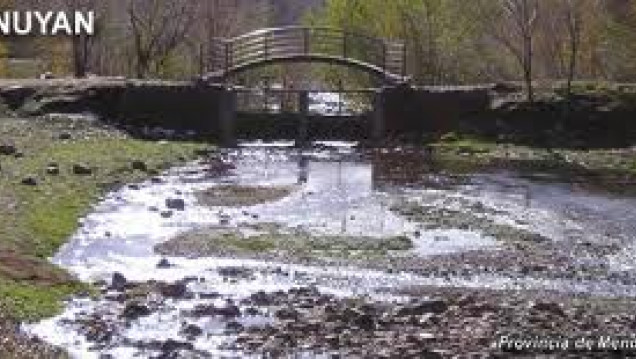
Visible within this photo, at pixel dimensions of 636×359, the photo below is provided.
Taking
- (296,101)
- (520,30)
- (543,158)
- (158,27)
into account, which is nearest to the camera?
(543,158)

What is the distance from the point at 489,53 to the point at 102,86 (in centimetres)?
2371

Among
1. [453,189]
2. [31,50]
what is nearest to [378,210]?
[453,189]

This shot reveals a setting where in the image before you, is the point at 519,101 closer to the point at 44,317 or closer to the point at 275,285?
the point at 275,285

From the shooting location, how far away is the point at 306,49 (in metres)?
54.8

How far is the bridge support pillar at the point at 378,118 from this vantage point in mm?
52812

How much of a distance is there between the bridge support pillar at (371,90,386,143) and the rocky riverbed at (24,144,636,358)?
978 cm

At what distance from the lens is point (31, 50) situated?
83.9m

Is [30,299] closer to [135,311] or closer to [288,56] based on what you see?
[135,311]

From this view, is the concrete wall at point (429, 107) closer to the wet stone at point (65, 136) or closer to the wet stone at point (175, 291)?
the wet stone at point (65, 136)

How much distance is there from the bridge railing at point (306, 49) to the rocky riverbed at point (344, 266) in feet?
40.1

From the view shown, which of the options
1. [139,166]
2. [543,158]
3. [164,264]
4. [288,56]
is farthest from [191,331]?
[288,56]

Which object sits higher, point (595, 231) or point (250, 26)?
point (250, 26)

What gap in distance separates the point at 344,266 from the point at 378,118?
2615 centimetres

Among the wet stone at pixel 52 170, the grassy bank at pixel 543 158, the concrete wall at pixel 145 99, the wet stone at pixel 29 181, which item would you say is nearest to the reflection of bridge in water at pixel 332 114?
the concrete wall at pixel 145 99
